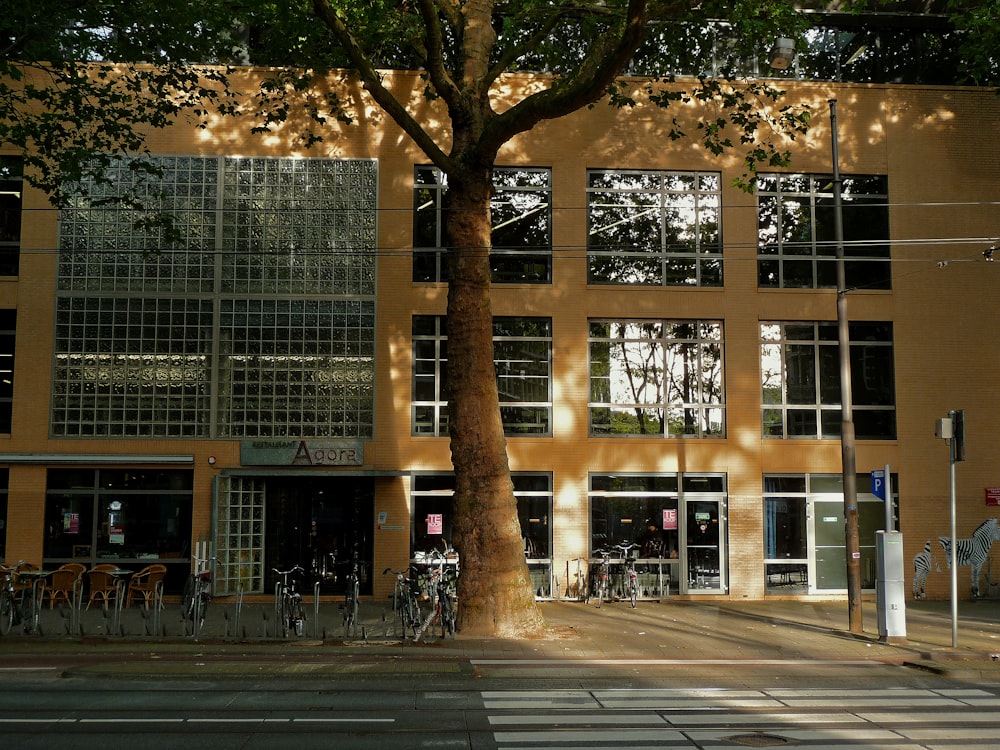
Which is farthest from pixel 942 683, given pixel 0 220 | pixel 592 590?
pixel 0 220

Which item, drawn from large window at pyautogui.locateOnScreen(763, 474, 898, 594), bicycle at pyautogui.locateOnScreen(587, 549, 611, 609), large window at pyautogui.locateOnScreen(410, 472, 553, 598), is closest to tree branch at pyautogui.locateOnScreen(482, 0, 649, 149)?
large window at pyautogui.locateOnScreen(410, 472, 553, 598)

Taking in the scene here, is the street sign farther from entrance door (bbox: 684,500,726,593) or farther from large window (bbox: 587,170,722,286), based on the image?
large window (bbox: 587,170,722,286)

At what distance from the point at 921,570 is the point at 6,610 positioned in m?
18.5

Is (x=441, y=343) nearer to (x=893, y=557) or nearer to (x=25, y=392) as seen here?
(x=25, y=392)

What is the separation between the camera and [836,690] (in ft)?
38.2

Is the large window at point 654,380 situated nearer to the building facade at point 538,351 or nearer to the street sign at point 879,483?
the building facade at point 538,351

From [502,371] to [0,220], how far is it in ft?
37.7

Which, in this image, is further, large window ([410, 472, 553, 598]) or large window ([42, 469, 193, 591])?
large window ([410, 472, 553, 598])

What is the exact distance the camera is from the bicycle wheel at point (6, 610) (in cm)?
1629

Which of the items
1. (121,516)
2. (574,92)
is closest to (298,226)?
(121,516)

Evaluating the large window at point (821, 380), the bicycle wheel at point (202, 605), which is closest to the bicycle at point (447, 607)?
the bicycle wheel at point (202, 605)

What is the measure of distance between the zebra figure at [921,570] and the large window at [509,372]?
875 cm

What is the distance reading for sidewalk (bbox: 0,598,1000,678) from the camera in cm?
1413

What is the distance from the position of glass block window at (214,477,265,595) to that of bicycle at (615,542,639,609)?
7826 millimetres
